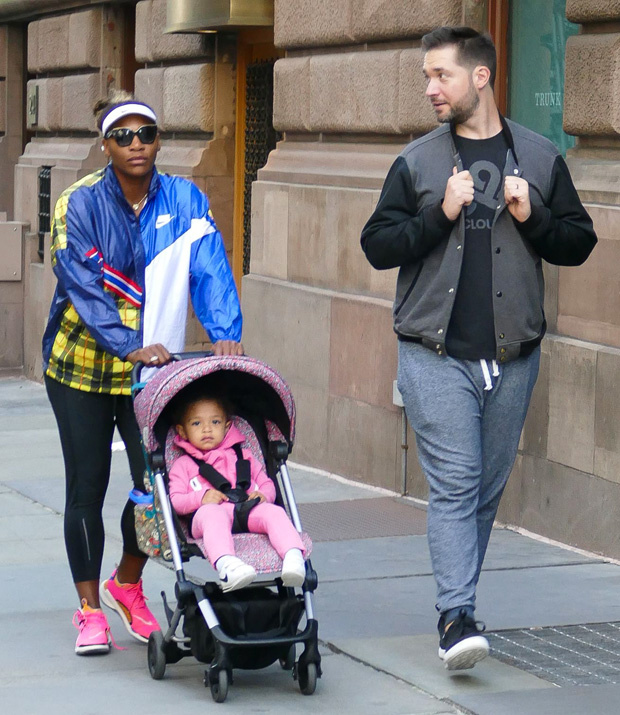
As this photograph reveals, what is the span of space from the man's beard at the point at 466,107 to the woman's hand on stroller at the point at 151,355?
1.14 meters

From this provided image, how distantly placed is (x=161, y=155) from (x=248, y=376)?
256 inches

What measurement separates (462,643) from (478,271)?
114cm

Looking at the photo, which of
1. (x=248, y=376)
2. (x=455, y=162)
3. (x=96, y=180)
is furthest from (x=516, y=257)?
(x=96, y=180)

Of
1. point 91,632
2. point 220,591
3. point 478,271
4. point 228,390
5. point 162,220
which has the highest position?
point 162,220

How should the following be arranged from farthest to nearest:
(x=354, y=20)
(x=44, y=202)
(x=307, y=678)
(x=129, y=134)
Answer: (x=44, y=202) → (x=354, y=20) → (x=129, y=134) → (x=307, y=678)

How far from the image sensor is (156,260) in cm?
520

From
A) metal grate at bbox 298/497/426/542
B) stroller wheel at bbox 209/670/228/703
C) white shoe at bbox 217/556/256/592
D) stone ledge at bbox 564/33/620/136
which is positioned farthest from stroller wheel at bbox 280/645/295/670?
stone ledge at bbox 564/33/620/136

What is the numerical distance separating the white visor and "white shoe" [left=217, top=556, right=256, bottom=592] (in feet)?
5.04

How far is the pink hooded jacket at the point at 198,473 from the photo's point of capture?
15.8 ft

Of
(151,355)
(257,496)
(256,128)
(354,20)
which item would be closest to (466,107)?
(151,355)

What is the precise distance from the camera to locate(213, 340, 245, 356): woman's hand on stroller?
4.97 metres

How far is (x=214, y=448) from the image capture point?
495 centimetres

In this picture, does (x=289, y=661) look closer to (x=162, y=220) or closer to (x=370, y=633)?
(x=370, y=633)

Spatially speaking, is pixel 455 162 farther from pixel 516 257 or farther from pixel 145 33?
pixel 145 33
